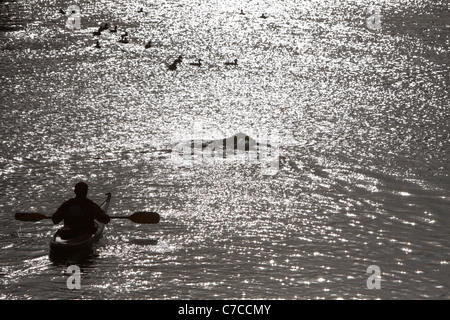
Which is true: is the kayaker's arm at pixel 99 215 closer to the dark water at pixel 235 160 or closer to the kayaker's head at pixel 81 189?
the kayaker's head at pixel 81 189

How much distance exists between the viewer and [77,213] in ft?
87.8

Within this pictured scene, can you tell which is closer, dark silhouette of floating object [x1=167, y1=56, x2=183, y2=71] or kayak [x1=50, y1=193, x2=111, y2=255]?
kayak [x1=50, y1=193, x2=111, y2=255]

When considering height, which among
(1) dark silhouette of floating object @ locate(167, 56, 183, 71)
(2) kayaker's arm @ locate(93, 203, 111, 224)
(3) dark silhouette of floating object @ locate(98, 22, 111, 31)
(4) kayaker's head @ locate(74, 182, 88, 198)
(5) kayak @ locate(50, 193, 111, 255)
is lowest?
(5) kayak @ locate(50, 193, 111, 255)

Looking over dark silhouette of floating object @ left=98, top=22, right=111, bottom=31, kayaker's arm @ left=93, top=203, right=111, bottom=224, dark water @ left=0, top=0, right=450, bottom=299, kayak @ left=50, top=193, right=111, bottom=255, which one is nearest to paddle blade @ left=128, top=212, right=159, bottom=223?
dark water @ left=0, top=0, right=450, bottom=299

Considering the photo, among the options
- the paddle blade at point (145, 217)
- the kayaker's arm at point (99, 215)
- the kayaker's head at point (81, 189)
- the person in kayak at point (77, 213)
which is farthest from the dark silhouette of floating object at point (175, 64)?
the kayaker's head at point (81, 189)

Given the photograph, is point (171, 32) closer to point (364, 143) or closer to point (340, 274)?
point (364, 143)

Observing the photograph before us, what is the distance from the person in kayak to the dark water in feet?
3.59

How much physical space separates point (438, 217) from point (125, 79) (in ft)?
91.1

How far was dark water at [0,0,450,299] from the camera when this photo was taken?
86.5ft

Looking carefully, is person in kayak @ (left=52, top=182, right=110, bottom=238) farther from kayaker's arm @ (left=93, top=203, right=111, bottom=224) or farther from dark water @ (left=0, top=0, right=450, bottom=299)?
dark water @ (left=0, top=0, right=450, bottom=299)

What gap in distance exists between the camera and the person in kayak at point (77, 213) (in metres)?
26.7

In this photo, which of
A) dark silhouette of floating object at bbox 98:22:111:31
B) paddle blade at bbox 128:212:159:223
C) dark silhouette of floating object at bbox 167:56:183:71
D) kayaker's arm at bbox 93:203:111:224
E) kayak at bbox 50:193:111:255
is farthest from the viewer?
dark silhouette of floating object at bbox 98:22:111:31

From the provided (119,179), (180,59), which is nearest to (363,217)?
(119,179)
